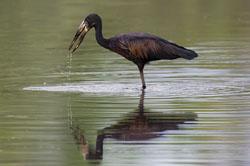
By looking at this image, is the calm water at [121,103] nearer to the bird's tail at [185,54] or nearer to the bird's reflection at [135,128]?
the bird's reflection at [135,128]

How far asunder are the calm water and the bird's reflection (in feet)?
0.04

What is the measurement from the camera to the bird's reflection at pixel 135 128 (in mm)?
9227

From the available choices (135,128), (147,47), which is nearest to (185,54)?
(147,47)

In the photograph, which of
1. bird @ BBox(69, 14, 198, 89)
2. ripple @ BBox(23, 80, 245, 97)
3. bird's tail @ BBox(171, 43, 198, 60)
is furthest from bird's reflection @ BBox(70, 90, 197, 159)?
bird @ BBox(69, 14, 198, 89)

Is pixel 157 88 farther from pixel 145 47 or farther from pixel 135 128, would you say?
pixel 135 128

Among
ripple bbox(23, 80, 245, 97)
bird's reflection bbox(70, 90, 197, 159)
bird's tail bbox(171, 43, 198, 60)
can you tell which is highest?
bird's tail bbox(171, 43, 198, 60)

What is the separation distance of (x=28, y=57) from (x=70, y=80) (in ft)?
12.8

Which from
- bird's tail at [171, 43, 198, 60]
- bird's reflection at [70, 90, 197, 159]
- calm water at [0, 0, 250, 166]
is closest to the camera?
calm water at [0, 0, 250, 166]

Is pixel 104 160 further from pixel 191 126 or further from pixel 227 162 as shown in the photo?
pixel 191 126

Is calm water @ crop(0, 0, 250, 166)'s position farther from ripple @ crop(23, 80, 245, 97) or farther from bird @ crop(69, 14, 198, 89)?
bird @ crop(69, 14, 198, 89)

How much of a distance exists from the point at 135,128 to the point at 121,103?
2061 mm

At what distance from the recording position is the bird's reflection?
9227 mm

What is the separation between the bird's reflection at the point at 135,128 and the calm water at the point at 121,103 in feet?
0.04

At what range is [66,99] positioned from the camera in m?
12.8
